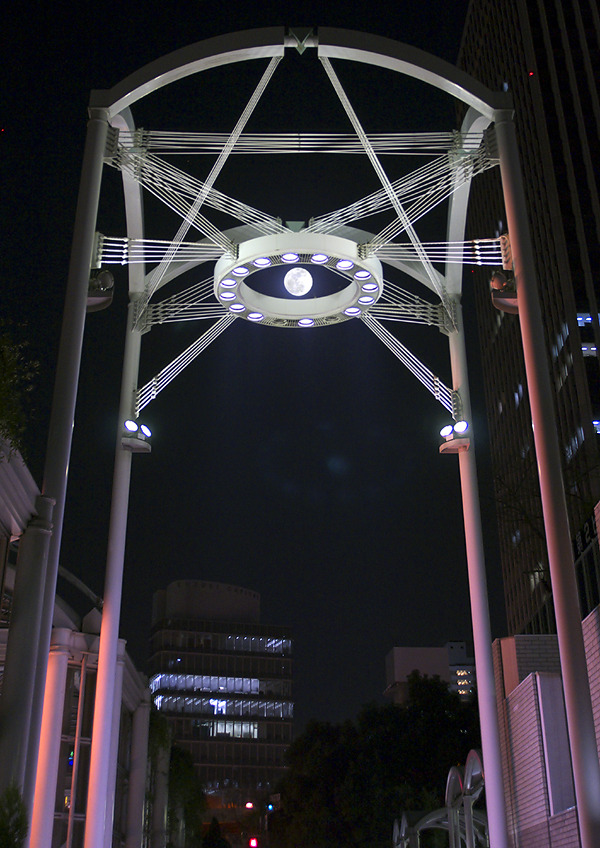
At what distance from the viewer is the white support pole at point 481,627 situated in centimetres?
1445

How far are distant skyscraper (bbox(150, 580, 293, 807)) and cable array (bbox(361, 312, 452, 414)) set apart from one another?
348 ft

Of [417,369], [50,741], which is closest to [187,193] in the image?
[417,369]

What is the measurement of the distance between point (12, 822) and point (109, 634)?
8063mm

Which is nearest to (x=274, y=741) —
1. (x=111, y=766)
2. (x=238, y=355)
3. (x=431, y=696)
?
(x=238, y=355)

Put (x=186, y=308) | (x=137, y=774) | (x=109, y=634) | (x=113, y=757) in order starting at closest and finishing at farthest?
(x=109, y=634) < (x=186, y=308) < (x=113, y=757) < (x=137, y=774)

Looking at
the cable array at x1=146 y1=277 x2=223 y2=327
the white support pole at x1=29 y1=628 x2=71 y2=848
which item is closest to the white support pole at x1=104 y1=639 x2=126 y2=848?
the white support pole at x1=29 y1=628 x2=71 y2=848

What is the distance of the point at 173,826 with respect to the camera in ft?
129

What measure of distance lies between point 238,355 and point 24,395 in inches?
2501

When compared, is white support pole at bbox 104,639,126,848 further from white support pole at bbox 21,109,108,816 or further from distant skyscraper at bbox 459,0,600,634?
distant skyscraper at bbox 459,0,600,634

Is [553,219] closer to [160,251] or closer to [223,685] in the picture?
[160,251]

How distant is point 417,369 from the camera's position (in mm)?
17875

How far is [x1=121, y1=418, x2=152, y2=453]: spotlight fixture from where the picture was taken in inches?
650

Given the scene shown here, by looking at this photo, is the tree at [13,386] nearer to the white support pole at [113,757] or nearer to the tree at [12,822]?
the tree at [12,822]

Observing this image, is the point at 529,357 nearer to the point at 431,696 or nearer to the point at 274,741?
the point at 431,696
